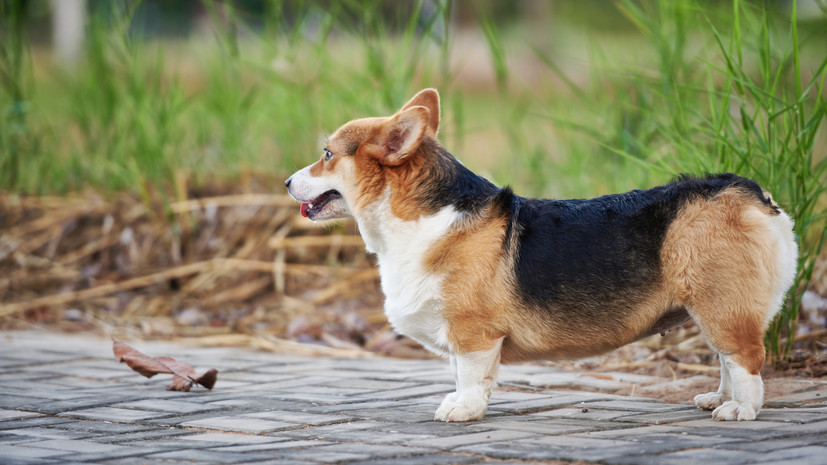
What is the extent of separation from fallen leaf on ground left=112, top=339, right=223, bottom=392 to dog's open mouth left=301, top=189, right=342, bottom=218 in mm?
866

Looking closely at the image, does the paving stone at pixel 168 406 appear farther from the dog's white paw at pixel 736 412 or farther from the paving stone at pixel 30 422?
the dog's white paw at pixel 736 412

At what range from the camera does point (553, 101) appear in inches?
283

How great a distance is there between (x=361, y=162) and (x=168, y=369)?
136 centimetres

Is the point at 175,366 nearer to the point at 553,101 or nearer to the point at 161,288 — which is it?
the point at 161,288

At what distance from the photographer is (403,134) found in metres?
3.56

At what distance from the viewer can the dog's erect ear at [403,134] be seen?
349cm

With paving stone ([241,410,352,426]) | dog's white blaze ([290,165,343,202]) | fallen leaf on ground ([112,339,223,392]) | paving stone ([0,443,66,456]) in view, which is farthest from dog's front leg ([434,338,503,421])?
paving stone ([0,443,66,456])

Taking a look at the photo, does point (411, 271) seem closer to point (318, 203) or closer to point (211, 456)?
point (318, 203)

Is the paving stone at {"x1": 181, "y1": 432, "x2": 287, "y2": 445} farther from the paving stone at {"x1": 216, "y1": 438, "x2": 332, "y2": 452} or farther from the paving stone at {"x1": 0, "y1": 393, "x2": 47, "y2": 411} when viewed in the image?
the paving stone at {"x1": 0, "y1": 393, "x2": 47, "y2": 411}

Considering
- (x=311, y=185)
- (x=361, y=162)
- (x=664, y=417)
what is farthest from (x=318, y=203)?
(x=664, y=417)

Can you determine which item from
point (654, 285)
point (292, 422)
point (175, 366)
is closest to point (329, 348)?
point (175, 366)

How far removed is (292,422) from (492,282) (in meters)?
0.89

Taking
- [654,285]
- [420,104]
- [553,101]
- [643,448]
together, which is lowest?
[643,448]

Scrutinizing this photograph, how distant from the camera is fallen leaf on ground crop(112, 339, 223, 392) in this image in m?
4.08
